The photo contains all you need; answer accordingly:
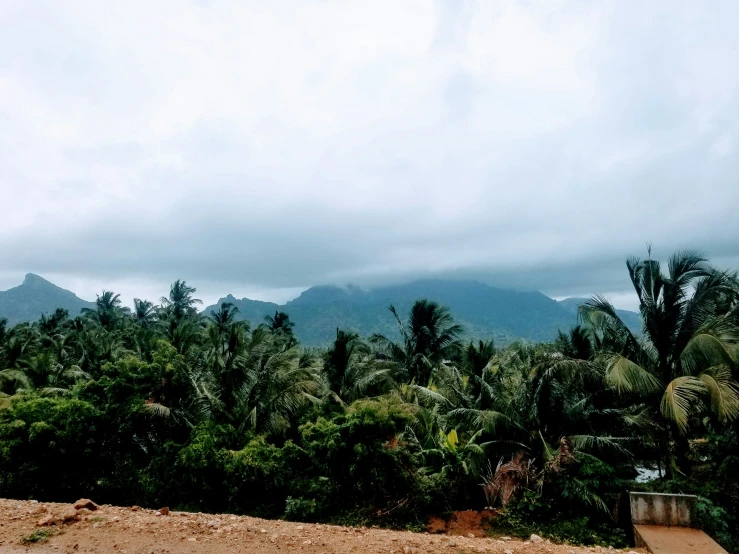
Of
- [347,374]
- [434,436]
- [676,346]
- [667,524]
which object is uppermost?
[676,346]

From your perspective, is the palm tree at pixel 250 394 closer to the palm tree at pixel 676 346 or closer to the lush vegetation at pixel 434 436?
the lush vegetation at pixel 434 436

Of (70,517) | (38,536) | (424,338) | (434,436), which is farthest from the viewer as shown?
(424,338)

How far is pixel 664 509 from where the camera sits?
28.0 feet

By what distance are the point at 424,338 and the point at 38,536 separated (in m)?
18.3

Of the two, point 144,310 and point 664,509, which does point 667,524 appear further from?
point 144,310

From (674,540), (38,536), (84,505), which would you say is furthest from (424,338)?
(38,536)

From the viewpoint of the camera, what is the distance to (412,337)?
23.3m

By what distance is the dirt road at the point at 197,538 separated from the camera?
5992mm

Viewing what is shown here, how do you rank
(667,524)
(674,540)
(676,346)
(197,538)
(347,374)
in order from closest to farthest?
(197,538) < (674,540) < (667,524) < (676,346) < (347,374)

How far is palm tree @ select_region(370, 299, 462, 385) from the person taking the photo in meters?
22.6

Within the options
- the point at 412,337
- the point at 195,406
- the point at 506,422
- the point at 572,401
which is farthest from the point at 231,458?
the point at 412,337

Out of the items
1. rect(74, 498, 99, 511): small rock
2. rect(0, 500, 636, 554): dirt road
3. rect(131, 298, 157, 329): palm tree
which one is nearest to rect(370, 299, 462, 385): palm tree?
rect(0, 500, 636, 554): dirt road

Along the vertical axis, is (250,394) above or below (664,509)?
above

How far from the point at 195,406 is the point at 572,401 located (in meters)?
10.1
